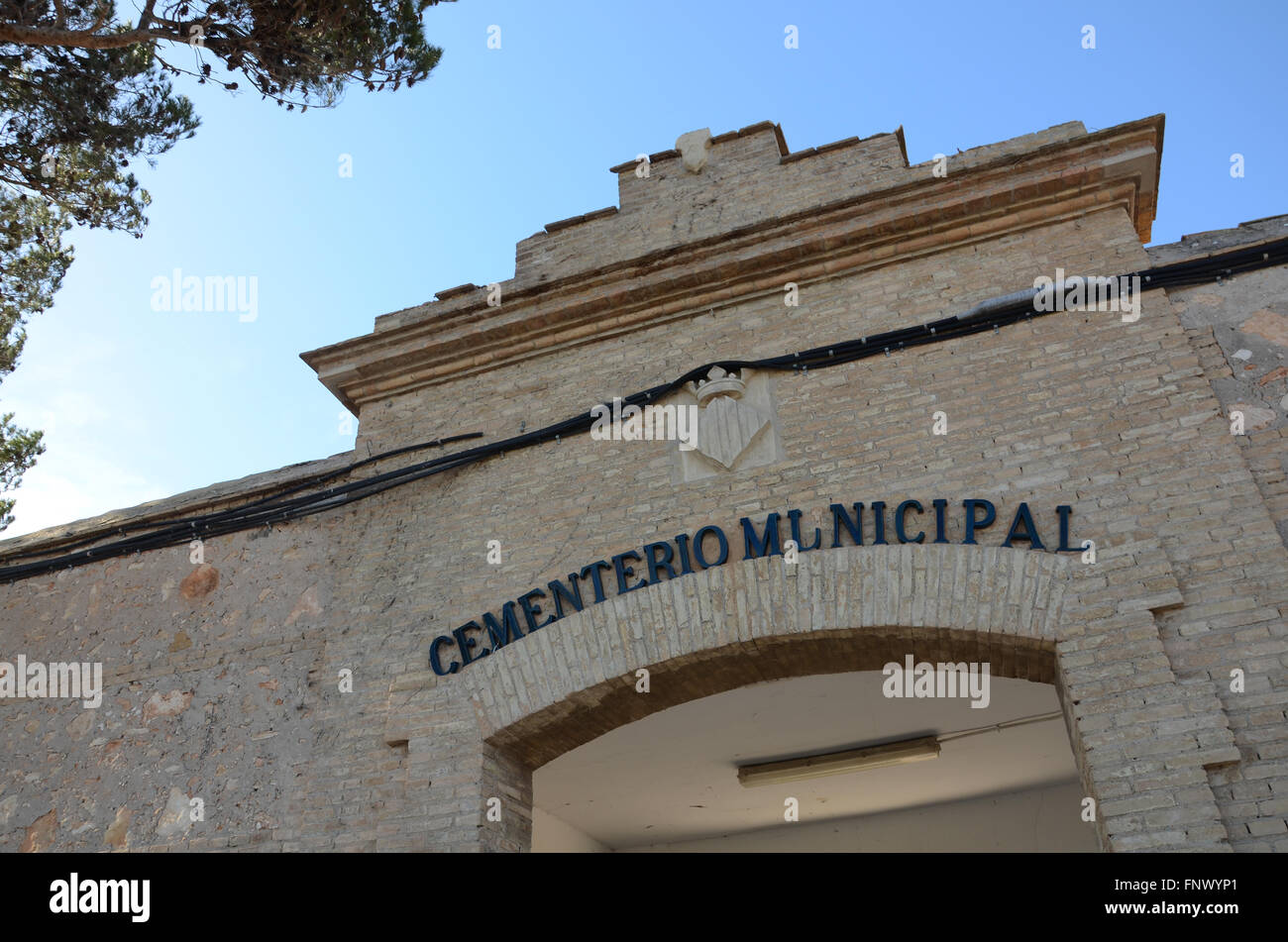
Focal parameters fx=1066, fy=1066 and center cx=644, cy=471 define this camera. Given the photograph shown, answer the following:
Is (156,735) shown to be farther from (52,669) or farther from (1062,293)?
(1062,293)

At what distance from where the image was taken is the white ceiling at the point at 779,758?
732 cm

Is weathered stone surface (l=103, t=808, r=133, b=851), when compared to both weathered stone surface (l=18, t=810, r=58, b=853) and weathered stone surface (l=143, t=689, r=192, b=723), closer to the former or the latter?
weathered stone surface (l=18, t=810, r=58, b=853)

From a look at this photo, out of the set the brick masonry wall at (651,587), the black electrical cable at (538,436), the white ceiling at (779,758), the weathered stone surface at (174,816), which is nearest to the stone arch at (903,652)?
the brick masonry wall at (651,587)

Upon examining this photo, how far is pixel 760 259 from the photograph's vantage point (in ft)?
21.8

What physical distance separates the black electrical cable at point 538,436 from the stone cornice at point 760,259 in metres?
0.47

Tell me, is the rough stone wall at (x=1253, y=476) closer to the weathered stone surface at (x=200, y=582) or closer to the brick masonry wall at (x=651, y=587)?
the brick masonry wall at (x=651, y=587)

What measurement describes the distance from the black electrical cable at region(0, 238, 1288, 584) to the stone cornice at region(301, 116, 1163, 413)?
0.47 metres

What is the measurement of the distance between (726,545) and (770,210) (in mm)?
2444

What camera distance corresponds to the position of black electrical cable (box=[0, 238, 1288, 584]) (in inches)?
224

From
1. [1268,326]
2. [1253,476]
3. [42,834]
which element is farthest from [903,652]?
[42,834]

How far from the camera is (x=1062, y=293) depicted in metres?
5.86

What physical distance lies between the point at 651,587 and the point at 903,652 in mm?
1366

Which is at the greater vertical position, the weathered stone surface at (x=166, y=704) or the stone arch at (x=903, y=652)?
the weathered stone surface at (x=166, y=704)

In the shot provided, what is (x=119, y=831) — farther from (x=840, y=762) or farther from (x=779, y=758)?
(x=840, y=762)
